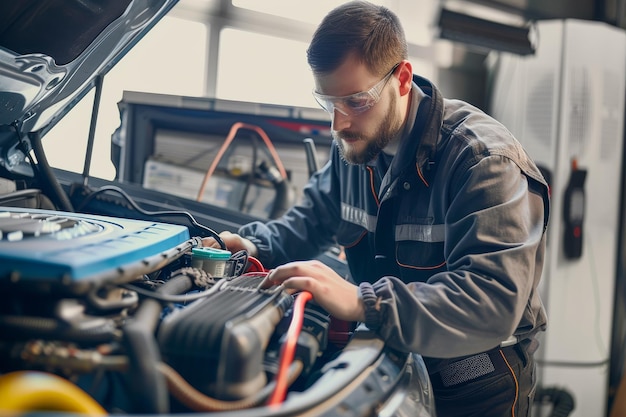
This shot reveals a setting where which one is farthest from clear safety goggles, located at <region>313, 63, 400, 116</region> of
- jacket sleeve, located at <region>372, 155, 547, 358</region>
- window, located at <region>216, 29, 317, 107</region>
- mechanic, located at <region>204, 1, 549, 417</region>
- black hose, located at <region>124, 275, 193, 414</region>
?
window, located at <region>216, 29, 317, 107</region>

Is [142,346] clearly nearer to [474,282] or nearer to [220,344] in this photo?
[220,344]

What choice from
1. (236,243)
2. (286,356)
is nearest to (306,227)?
(236,243)

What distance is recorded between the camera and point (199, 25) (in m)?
3.12

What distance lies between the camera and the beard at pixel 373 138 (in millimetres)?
1323

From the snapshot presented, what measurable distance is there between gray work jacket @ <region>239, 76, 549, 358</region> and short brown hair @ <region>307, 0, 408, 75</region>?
0.16 m

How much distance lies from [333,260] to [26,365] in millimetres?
1070

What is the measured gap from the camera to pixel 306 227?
1609mm

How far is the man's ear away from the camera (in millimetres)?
1329

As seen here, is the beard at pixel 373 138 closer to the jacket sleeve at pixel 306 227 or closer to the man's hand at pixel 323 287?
the jacket sleeve at pixel 306 227

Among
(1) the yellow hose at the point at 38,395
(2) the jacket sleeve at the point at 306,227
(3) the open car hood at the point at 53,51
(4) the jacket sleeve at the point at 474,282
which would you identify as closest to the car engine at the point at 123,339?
(1) the yellow hose at the point at 38,395

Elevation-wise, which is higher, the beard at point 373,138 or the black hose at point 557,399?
the beard at point 373,138

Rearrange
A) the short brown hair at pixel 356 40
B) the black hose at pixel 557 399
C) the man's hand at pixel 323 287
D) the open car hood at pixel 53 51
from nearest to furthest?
1. the man's hand at pixel 323 287
2. the open car hood at pixel 53 51
3. the short brown hair at pixel 356 40
4. the black hose at pixel 557 399

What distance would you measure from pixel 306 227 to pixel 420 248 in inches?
16.8

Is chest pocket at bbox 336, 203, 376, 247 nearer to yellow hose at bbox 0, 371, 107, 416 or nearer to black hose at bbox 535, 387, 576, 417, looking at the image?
yellow hose at bbox 0, 371, 107, 416
